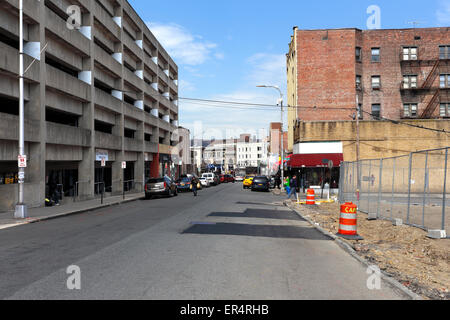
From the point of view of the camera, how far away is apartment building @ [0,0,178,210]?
20.7 m

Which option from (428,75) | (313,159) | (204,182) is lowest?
(204,182)

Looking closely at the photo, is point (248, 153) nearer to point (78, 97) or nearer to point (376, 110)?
point (376, 110)

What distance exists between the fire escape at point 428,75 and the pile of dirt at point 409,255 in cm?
3243

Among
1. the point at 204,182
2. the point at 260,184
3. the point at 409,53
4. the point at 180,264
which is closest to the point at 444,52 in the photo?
the point at 409,53

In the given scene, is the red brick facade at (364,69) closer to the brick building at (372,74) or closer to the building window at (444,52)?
the brick building at (372,74)

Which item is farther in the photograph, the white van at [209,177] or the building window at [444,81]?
the white van at [209,177]

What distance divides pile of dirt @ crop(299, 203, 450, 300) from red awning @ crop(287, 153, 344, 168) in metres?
24.0

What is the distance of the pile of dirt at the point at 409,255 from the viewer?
6.82 meters

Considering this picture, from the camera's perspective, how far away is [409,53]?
4353cm

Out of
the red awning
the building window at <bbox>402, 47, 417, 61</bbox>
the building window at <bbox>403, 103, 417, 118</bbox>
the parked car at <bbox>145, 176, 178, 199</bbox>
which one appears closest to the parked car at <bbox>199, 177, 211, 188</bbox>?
the red awning

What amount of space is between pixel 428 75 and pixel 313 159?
1618 centimetres

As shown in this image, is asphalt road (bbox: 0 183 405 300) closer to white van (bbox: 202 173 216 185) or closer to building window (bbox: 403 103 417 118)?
building window (bbox: 403 103 417 118)

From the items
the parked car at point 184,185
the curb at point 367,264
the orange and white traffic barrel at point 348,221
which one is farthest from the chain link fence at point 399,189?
the parked car at point 184,185

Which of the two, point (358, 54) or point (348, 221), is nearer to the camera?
point (348, 221)
